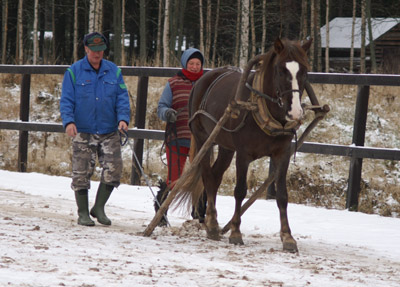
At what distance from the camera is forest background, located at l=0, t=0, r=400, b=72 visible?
29125 millimetres

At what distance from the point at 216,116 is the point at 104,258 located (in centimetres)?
207

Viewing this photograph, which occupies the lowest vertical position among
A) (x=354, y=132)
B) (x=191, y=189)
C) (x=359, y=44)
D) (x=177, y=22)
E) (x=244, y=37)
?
(x=191, y=189)

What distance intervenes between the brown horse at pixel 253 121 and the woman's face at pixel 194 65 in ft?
1.02

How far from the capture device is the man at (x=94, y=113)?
6668mm

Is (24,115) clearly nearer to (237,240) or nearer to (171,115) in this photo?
(171,115)

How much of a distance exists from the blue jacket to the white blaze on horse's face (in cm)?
195

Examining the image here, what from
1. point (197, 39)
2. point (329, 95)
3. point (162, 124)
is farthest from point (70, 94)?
point (197, 39)

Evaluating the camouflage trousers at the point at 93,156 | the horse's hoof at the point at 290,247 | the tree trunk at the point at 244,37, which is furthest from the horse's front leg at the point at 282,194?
the tree trunk at the point at 244,37

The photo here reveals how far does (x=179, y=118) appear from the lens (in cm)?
729

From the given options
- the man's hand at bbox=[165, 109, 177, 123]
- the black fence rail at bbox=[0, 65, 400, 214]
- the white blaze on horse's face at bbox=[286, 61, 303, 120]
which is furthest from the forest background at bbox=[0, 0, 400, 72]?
the white blaze on horse's face at bbox=[286, 61, 303, 120]

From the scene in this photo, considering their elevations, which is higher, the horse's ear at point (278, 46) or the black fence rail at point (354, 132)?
the horse's ear at point (278, 46)

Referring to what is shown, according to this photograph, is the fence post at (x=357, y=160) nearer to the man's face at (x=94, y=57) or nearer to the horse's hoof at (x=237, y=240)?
the horse's hoof at (x=237, y=240)

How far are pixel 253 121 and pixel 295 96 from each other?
0.67m

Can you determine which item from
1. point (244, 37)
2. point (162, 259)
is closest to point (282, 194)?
point (162, 259)
